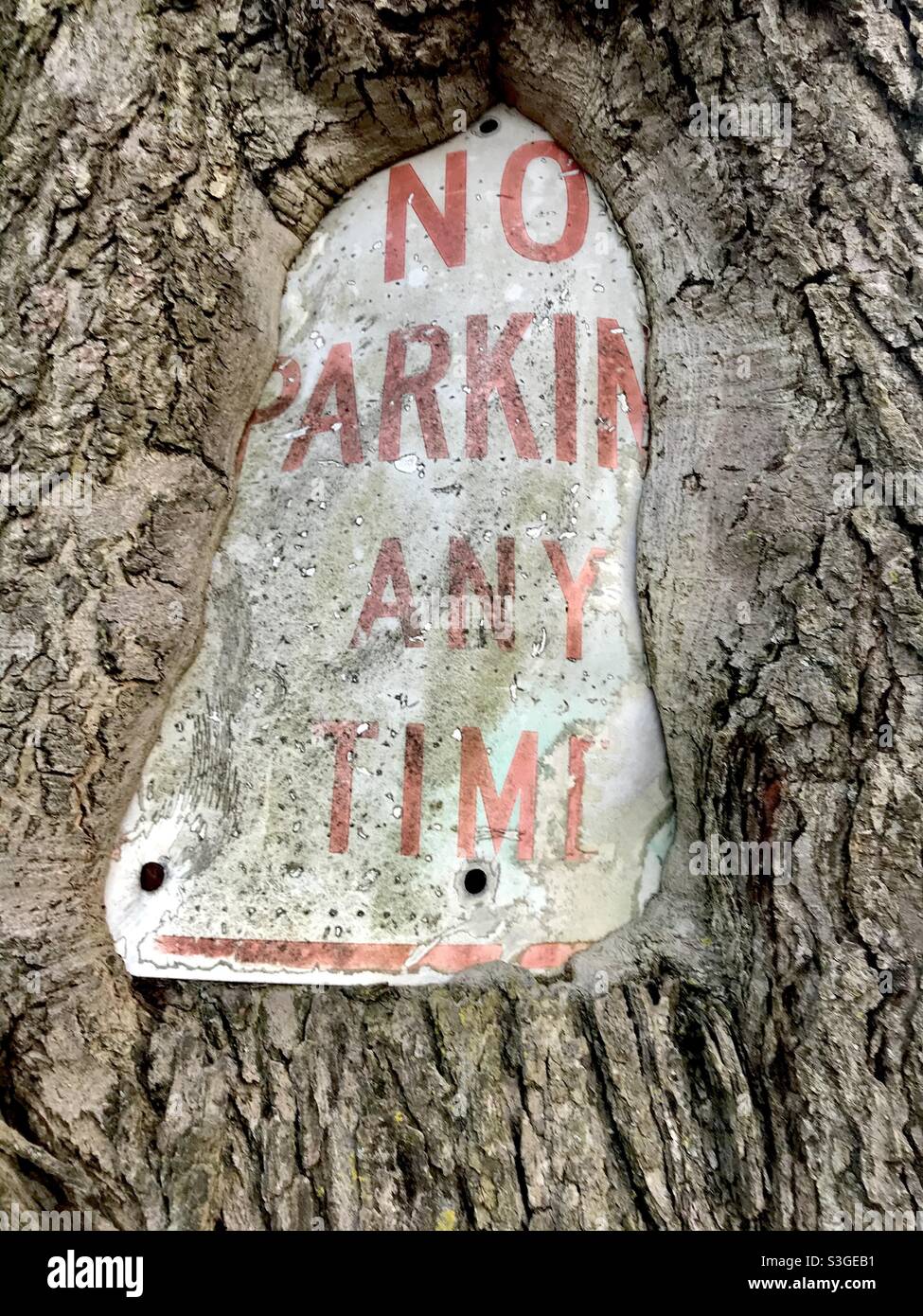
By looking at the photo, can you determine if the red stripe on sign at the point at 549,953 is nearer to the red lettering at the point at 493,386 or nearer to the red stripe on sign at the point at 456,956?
the red stripe on sign at the point at 456,956

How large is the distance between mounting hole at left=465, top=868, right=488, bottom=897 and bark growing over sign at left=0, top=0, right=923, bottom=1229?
18 centimetres

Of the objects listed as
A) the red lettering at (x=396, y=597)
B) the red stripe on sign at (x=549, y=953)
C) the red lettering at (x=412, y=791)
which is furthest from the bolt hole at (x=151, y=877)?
the red stripe on sign at (x=549, y=953)

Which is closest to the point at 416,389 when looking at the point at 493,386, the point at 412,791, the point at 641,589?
the point at 493,386

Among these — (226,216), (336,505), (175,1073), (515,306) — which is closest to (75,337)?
(226,216)

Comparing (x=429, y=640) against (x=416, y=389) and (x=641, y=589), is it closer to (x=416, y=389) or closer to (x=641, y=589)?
(x=641, y=589)

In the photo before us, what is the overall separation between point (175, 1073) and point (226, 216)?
6.51 ft

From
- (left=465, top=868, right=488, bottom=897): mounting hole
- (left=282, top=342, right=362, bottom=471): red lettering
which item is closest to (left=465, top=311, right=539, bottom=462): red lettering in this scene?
(left=282, top=342, right=362, bottom=471): red lettering

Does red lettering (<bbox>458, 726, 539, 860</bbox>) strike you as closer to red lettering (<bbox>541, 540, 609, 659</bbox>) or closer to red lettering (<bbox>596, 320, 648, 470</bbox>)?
red lettering (<bbox>541, 540, 609, 659</bbox>)

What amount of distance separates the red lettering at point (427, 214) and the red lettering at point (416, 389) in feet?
0.61

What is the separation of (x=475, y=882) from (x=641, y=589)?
77 centimetres

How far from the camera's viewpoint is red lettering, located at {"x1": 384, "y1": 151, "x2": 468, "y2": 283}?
246 centimetres

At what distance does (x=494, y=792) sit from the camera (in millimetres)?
2186

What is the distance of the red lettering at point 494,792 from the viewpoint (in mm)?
2162
